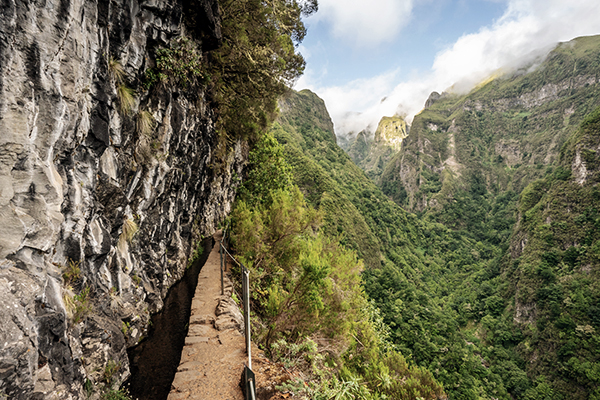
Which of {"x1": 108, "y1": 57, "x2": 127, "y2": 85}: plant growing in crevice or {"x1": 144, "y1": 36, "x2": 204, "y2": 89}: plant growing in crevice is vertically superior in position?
{"x1": 144, "y1": 36, "x2": 204, "y2": 89}: plant growing in crevice

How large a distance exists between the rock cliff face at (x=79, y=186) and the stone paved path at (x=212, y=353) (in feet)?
3.69

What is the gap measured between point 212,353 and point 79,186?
3.53m

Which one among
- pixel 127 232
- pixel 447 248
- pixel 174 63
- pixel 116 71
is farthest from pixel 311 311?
pixel 447 248

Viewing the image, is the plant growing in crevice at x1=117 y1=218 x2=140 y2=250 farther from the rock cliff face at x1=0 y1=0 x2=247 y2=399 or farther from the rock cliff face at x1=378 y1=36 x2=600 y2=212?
the rock cliff face at x1=378 y1=36 x2=600 y2=212

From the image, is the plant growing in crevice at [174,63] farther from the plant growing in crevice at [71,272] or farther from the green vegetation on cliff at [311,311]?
the green vegetation on cliff at [311,311]

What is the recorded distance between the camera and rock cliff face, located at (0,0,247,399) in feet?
8.96

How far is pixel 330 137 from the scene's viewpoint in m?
105

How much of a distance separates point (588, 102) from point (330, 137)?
126110 millimetres

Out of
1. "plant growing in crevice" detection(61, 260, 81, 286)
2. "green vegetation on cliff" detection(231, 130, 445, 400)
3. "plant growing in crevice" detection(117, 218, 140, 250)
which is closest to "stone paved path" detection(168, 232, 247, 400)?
"green vegetation on cliff" detection(231, 130, 445, 400)

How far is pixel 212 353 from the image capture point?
4.65m

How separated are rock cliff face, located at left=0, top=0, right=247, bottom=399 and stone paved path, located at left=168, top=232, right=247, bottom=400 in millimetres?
1125

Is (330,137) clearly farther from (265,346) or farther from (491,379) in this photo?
(265,346)

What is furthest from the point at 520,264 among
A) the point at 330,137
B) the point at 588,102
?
the point at 588,102

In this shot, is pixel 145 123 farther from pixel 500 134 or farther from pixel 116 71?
pixel 500 134
